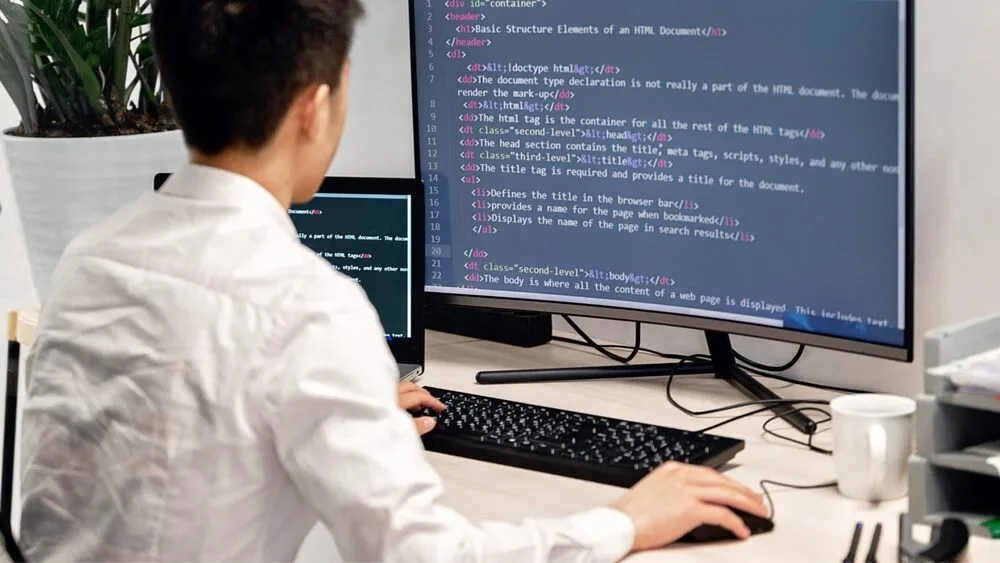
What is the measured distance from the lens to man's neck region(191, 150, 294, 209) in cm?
110

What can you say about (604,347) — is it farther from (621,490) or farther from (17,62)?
(17,62)

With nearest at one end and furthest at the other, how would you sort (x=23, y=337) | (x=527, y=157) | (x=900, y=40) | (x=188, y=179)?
1. (x=188, y=179)
2. (x=900, y=40)
3. (x=527, y=157)
4. (x=23, y=337)

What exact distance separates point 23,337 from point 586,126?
0.89 meters

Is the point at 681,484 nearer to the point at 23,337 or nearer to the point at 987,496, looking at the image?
Answer: the point at 987,496

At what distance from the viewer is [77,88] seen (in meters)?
1.95

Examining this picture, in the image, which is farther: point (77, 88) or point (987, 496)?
point (77, 88)

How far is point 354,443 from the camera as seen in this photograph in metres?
0.97

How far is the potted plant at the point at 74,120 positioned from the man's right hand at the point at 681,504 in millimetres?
1077

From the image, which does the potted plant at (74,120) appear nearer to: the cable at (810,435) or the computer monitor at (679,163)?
the computer monitor at (679,163)

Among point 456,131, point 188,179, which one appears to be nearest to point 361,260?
point 456,131

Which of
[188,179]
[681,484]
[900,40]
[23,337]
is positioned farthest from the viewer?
[23,337]

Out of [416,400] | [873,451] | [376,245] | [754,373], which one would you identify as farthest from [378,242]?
[873,451]

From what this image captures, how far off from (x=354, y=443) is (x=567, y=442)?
1.64 feet

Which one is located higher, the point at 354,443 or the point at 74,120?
the point at 74,120
